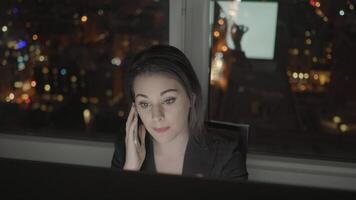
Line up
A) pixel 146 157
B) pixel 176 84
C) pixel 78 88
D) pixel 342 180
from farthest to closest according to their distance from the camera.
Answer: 1. pixel 78 88
2. pixel 342 180
3. pixel 146 157
4. pixel 176 84

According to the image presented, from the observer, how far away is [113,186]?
42 cm

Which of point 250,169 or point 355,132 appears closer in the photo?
point 250,169

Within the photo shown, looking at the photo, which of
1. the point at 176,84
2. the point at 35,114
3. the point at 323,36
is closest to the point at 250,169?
the point at 176,84

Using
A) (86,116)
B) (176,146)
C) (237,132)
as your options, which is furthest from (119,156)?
(86,116)

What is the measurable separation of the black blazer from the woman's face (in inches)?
5.1

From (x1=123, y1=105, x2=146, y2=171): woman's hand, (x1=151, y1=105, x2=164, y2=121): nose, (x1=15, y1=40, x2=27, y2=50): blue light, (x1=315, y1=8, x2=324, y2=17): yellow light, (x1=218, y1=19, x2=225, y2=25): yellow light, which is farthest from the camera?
(x1=15, y1=40, x2=27, y2=50): blue light

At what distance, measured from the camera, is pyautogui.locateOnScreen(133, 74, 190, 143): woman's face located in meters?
1.33

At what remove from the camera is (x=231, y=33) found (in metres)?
2.00

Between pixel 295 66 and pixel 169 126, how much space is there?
1304mm

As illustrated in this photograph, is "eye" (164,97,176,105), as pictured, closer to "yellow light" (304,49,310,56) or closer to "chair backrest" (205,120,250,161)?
"chair backrest" (205,120,250,161)

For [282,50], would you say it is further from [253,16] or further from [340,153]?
[340,153]

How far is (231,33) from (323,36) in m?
0.59

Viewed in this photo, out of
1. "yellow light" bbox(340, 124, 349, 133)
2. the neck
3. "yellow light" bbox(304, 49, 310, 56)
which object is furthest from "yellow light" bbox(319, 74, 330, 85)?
the neck

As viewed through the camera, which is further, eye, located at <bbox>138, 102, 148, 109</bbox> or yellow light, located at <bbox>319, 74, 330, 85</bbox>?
yellow light, located at <bbox>319, 74, 330, 85</bbox>
